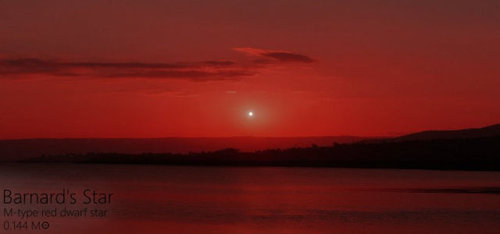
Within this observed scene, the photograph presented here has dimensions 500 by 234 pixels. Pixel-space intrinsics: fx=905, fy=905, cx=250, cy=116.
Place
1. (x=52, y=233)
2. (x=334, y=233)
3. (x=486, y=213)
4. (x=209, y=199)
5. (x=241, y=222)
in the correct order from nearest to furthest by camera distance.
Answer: (x=52, y=233)
(x=334, y=233)
(x=241, y=222)
(x=486, y=213)
(x=209, y=199)

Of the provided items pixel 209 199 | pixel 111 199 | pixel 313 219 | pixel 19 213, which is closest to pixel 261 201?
pixel 209 199

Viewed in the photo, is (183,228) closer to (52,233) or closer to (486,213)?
(52,233)

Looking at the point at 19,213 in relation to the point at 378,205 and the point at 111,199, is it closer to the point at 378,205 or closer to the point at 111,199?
the point at 111,199

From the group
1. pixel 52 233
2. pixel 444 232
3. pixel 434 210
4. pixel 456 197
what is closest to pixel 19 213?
pixel 52 233

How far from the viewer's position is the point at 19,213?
4453cm

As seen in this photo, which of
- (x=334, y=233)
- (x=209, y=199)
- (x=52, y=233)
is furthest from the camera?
(x=209, y=199)

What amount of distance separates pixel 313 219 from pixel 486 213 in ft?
35.1

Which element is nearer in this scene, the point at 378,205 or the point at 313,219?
the point at 313,219

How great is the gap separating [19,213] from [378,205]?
23982 mm

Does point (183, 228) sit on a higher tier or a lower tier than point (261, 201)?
lower

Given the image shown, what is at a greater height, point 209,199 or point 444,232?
point 209,199

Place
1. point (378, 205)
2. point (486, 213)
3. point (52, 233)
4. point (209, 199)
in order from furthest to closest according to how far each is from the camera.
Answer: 1. point (209, 199)
2. point (378, 205)
3. point (486, 213)
4. point (52, 233)

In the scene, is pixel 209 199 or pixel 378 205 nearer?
pixel 378 205

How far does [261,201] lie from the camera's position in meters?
61.1
